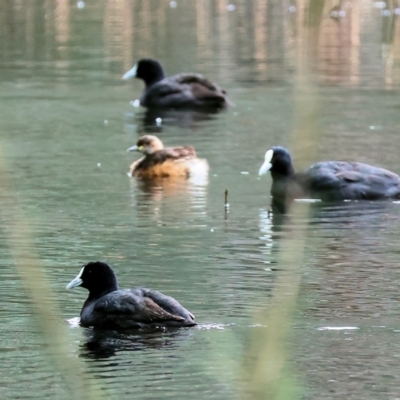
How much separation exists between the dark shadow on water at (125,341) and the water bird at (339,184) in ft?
18.2

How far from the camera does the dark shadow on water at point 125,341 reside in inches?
294

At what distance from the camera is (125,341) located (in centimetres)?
777

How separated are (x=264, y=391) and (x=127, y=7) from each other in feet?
140

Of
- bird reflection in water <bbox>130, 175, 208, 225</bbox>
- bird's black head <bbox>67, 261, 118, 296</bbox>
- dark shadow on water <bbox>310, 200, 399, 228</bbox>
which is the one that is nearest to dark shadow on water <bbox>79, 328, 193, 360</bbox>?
bird's black head <bbox>67, 261, 118, 296</bbox>

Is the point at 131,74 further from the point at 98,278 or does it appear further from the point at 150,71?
the point at 98,278

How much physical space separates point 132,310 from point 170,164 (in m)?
7.26

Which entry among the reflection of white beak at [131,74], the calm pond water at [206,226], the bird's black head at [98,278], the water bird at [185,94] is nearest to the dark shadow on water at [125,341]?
the calm pond water at [206,226]

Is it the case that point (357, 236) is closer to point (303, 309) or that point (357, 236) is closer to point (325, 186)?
point (325, 186)

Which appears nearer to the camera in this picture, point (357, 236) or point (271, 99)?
point (357, 236)

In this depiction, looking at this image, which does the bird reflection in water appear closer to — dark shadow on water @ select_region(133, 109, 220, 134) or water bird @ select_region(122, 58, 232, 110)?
dark shadow on water @ select_region(133, 109, 220, 134)

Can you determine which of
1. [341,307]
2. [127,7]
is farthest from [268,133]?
[127,7]

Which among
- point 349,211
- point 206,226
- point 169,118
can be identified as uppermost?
point 206,226

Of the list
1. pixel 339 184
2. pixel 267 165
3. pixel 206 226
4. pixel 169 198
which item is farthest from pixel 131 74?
pixel 206 226

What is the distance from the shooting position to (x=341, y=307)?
8.41 meters
